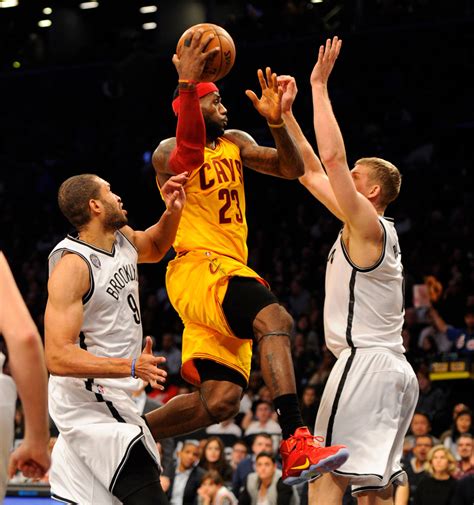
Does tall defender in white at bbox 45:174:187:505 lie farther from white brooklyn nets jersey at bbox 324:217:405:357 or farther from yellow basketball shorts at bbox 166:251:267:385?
white brooklyn nets jersey at bbox 324:217:405:357

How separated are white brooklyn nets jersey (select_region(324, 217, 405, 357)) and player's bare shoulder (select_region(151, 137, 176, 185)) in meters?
1.18

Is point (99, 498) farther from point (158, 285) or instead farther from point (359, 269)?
point (158, 285)

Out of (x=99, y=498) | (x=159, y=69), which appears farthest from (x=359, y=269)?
(x=159, y=69)

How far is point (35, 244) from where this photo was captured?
22.2 meters

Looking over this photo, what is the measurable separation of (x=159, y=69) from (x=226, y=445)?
391 inches

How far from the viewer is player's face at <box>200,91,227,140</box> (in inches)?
256

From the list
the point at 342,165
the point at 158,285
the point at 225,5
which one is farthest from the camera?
the point at 225,5

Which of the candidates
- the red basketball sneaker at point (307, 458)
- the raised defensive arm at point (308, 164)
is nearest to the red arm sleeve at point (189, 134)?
the raised defensive arm at point (308, 164)

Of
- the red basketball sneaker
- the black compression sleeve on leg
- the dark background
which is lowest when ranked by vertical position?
the red basketball sneaker

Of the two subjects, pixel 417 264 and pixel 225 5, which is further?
pixel 225 5

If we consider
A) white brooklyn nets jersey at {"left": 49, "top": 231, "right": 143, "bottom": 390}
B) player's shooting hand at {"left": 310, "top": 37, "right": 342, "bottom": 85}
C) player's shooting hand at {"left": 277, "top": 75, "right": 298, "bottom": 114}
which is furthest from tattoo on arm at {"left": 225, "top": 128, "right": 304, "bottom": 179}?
white brooklyn nets jersey at {"left": 49, "top": 231, "right": 143, "bottom": 390}

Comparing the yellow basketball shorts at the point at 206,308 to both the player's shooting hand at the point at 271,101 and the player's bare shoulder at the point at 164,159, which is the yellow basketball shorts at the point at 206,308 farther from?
the player's shooting hand at the point at 271,101

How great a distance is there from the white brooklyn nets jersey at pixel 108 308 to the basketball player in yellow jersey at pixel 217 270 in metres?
0.65

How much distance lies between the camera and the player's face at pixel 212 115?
256 inches
